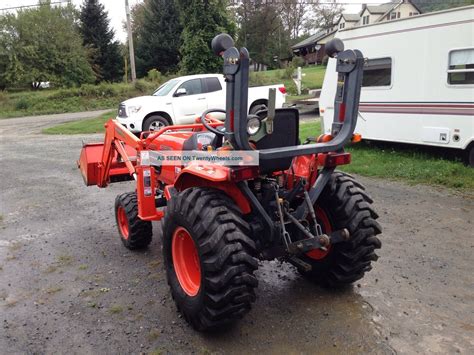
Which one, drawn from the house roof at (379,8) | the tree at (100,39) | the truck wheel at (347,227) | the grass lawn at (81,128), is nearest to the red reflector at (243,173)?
the truck wheel at (347,227)

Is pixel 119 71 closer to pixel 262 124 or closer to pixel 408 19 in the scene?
pixel 408 19

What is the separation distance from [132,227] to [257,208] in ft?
7.00

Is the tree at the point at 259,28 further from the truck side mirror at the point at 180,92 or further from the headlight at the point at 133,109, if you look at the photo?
the headlight at the point at 133,109

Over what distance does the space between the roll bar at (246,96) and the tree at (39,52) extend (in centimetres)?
3386

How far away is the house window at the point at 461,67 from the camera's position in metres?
7.97

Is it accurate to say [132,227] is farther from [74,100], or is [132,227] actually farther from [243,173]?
[74,100]

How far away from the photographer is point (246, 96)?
299cm

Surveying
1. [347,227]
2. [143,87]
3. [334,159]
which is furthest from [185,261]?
[143,87]

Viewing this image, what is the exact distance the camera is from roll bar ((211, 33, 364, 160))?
294 cm

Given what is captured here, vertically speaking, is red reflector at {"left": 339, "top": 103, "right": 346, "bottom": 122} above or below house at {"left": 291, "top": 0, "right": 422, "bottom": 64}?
below

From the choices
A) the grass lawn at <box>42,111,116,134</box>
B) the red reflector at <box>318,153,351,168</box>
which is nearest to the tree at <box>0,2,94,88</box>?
the grass lawn at <box>42,111,116,134</box>

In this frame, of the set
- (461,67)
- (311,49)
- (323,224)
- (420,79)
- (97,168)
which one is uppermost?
(311,49)

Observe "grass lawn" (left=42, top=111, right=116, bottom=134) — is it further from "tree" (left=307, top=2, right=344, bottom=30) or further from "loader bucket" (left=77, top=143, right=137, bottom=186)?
"tree" (left=307, top=2, right=344, bottom=30)

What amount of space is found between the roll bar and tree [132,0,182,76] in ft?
109
